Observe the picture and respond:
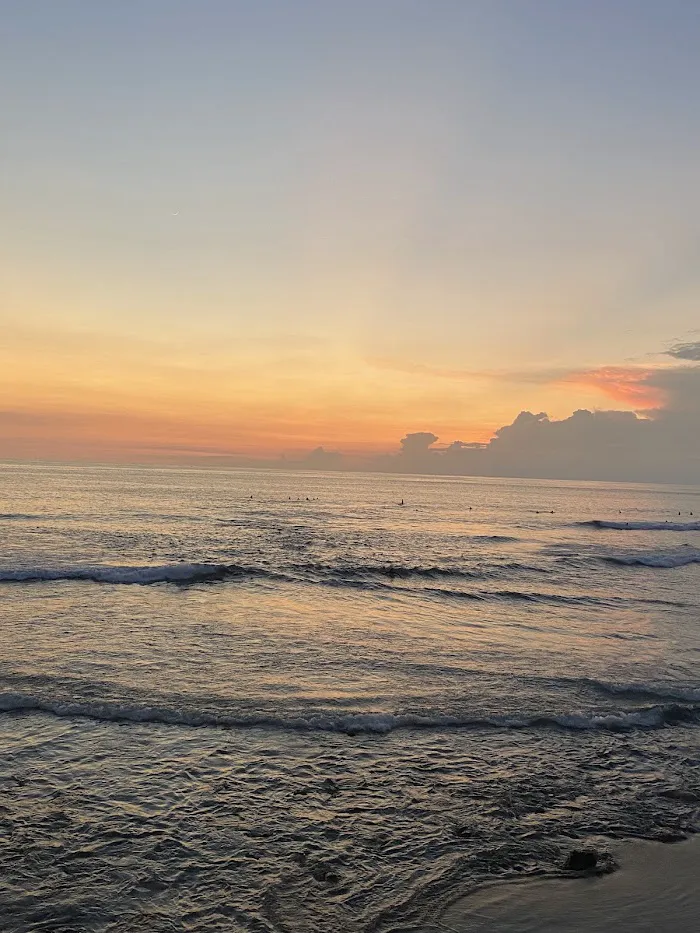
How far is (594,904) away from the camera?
22.8 feet

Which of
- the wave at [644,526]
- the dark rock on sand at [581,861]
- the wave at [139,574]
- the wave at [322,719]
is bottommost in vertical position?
the wave at [644,526]

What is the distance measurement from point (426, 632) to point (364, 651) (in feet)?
13.2

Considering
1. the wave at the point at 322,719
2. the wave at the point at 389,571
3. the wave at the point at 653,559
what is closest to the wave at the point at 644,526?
the wave at the point at 653,559

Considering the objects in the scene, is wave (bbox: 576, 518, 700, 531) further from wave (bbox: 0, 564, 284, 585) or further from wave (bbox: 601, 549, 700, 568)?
wave (bbox: 0, 564, 284, 585)

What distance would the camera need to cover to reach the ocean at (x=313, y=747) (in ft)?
23.3

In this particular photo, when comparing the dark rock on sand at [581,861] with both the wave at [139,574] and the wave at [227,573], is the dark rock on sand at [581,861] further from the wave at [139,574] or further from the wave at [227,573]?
the wave at [139,574]

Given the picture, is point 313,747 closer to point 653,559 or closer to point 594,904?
point 594,904

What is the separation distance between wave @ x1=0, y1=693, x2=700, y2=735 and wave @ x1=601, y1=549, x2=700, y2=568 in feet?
115

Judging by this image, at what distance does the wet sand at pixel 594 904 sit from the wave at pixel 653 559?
40.6 m

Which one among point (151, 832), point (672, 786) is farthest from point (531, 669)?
point (151, 832)

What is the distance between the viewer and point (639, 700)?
571 inches

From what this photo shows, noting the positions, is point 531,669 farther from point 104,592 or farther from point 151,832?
point 104,592

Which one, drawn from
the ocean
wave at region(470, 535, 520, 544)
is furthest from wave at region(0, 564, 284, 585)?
wave at region(470, 535, 520, 544)

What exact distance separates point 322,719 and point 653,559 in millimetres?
42767
